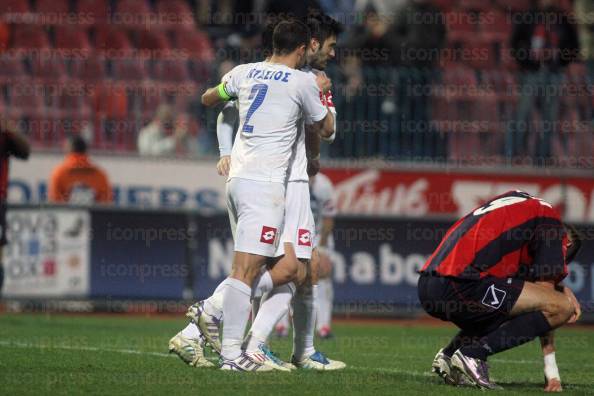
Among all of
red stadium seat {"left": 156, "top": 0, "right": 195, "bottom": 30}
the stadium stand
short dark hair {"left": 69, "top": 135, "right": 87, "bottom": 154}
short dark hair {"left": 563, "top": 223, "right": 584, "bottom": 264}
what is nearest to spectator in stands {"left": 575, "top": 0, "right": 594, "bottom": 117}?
the stadium stand

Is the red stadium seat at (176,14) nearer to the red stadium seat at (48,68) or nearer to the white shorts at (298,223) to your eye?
the red stadium seat at (48,68)

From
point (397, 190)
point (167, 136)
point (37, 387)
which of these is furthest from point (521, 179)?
point (37, 387)

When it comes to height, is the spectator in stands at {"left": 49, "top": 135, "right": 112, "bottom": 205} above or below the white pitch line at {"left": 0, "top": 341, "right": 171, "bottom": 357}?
above

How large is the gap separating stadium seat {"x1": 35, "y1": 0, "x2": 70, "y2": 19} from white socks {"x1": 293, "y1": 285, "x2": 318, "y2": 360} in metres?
10.9

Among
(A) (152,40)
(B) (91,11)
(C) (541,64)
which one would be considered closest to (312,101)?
(C) (541,64)

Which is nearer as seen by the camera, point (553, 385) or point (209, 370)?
point (553, 385)

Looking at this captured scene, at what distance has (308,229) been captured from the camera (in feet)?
27.6

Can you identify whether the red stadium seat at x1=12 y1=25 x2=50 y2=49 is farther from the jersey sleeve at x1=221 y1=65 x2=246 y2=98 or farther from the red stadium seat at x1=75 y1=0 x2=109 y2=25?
the jersey sleeve at x1=221 y1=65 x2=246 y2=98

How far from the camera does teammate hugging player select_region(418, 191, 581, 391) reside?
7.62 meters

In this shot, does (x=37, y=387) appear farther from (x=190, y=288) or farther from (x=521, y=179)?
(x=521, y=179)

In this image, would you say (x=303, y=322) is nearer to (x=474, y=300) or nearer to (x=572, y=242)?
(x=474, y=300)

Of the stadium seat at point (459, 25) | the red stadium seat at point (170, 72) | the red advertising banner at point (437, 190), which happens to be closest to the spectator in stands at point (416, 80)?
the red advertising banner at point (437, 190)

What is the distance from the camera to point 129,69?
668 inches

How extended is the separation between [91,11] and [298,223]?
11.4m
